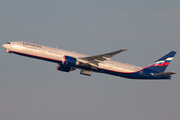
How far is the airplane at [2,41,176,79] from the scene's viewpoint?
58844mm

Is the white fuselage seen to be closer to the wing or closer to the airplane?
the airplane

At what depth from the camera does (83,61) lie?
2350 inches

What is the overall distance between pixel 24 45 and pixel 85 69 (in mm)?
14250

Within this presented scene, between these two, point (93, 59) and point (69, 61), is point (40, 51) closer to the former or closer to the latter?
point (69, 61)

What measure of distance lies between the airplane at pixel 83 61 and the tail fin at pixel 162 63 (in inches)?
95.7

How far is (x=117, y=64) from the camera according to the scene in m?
62.6

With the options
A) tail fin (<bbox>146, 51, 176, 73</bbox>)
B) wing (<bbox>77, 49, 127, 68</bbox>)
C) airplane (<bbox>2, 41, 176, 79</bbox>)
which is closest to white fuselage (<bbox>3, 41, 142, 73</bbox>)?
airplane (<bbox>2, 41, 176, 79</bbox>)

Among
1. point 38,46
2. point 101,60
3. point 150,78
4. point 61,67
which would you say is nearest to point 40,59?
point 38,46

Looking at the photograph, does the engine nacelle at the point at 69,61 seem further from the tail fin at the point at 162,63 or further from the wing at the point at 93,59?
the tail fin at the point at 162,63

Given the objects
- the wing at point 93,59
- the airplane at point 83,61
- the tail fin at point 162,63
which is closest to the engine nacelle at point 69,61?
the airplane at point 83,61

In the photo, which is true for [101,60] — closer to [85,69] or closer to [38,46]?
[85,69]

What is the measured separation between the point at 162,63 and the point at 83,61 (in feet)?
67.6

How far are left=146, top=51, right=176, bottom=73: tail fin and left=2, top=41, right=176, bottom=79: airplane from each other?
2.43 m

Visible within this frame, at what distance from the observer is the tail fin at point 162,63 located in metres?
66.9
